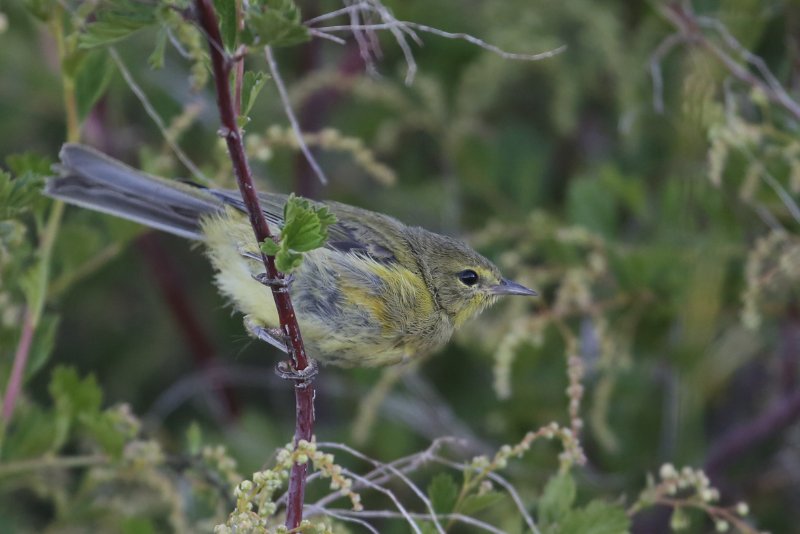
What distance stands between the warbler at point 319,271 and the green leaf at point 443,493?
59 centimetres

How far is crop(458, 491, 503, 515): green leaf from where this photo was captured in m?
2.34

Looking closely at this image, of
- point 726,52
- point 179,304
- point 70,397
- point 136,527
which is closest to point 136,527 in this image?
point 136,527

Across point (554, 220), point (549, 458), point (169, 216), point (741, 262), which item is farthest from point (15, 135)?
point (741, 262)

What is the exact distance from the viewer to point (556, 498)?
Answer: 252 centimetres

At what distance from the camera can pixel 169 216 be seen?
307 cm

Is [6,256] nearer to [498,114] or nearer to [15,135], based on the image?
[15,135]

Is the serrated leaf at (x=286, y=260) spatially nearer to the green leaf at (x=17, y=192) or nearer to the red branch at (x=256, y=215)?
the red branch at (x=256, y=215)

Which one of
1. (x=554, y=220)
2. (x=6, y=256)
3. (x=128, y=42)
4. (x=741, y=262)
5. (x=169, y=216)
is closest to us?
(x=6, y=256)

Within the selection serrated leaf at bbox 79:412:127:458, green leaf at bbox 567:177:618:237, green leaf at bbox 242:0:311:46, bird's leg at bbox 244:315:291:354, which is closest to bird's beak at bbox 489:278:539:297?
green leaf at bbox 567:177:618:237

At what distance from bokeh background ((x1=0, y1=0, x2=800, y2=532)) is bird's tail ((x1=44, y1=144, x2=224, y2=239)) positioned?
10 cm

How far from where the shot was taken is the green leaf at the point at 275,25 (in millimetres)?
1616

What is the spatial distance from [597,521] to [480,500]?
0.86 ft

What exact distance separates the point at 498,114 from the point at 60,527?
275 cm

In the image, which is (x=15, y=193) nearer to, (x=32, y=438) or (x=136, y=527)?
(x=32, y=438)
